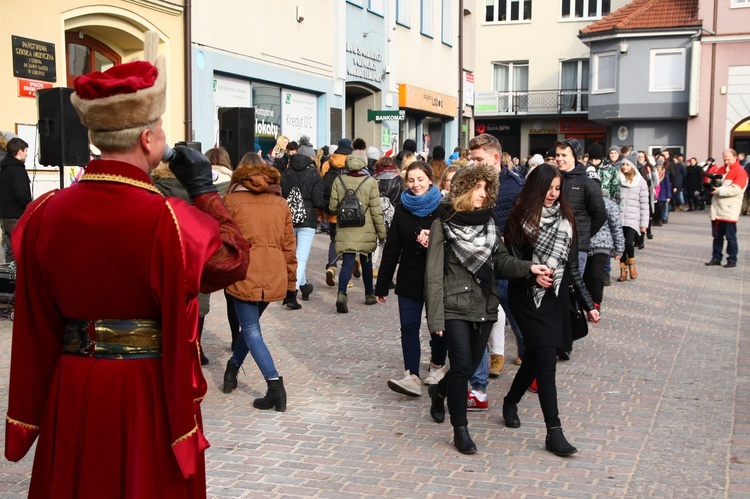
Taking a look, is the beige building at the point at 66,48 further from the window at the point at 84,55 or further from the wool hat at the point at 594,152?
the wool hat at the point at 594,152

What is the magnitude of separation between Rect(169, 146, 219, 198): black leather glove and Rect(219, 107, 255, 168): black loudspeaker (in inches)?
245

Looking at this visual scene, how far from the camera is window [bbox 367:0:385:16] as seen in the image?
24.9 meters

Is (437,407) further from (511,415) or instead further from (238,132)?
(238,132)

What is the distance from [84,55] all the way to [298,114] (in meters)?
7.22

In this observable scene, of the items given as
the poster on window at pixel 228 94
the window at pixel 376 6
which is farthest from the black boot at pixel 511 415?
the window at pixel 376 6

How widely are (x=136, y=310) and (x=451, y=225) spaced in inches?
129

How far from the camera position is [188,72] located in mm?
16828

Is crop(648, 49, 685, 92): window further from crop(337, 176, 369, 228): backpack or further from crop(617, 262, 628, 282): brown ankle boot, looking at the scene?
crop(337, 176, 369, 228): backpack

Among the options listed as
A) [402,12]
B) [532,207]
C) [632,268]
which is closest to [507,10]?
[402,12]

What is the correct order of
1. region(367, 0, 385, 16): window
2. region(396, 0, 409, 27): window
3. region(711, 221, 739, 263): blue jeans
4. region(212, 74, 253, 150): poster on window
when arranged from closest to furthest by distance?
1. region(711, 221, 739, 263): blue jeans
2. region(212, 74, 253, 150): poster on window
3. region(367, 0, 385, 16): window
4. region(396, 0, 409, 27): window

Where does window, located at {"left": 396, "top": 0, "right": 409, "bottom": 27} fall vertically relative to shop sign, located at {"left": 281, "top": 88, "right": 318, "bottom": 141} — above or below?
above

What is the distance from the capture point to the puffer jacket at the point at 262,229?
22.2ft

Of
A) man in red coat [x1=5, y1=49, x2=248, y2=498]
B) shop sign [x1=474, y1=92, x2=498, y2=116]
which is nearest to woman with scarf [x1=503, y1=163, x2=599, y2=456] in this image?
man in red coat [x1=5, y1=49, x2=248, y2=498]

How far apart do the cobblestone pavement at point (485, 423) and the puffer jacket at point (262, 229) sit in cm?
86
